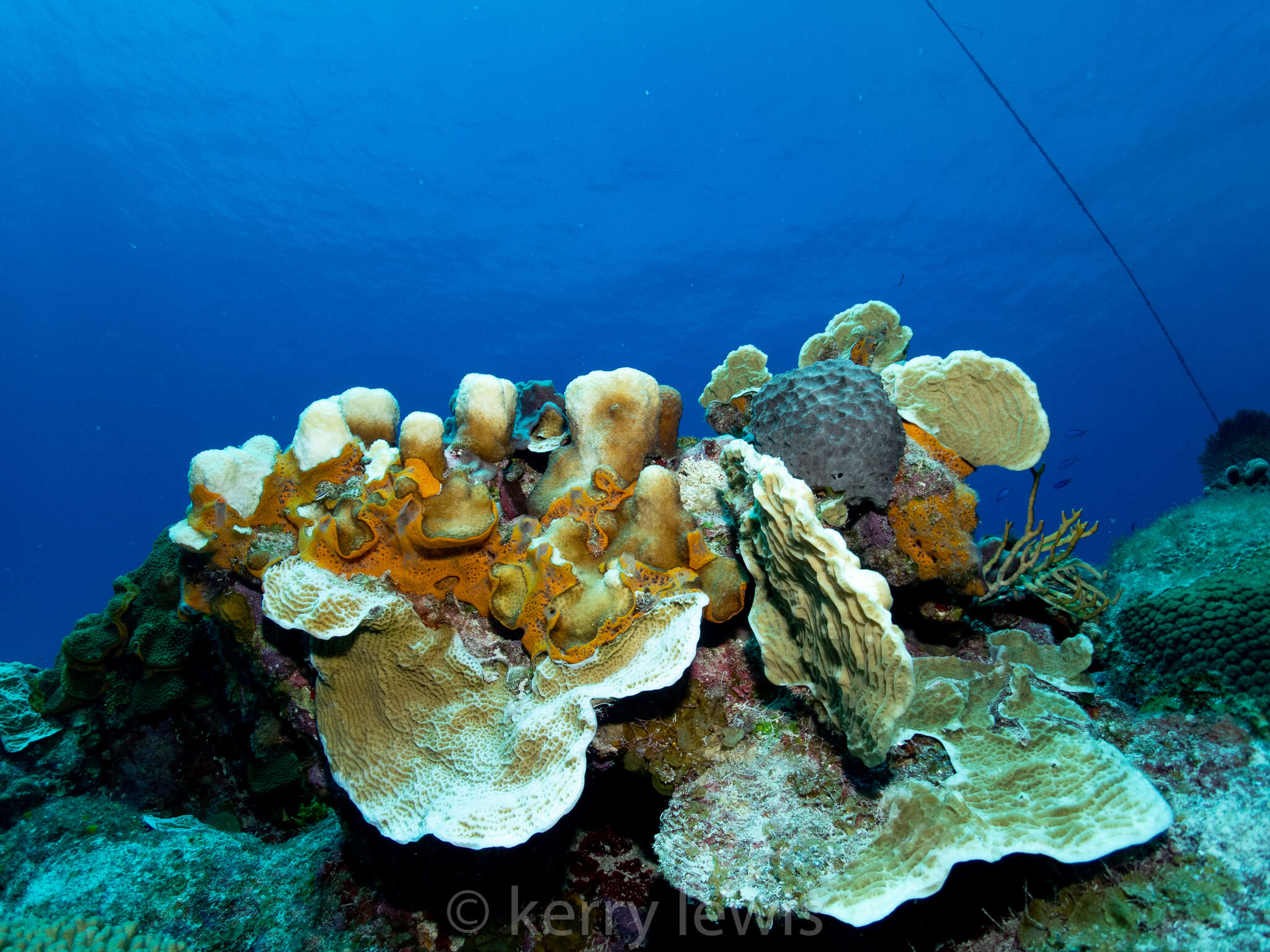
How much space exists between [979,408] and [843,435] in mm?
1143

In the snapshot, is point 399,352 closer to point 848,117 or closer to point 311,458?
point 848,117

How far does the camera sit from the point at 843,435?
9.54ft

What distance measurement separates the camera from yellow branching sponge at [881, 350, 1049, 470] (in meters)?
3.28

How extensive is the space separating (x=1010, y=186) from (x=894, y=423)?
5608 cm

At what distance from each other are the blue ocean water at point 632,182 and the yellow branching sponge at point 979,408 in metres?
46.5

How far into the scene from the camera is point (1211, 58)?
34031 millimetres

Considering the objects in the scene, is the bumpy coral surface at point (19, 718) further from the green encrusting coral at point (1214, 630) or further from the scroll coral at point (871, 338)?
the green encrusting coral at point (1214, 630)

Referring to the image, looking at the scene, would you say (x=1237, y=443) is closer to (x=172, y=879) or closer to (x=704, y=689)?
(x=704, y=689)

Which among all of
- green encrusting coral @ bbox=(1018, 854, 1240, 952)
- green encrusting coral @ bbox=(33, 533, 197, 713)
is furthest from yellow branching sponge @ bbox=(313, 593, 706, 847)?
green encrusting coral @ bbox=(33, 533, 197, 713)

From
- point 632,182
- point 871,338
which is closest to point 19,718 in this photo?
point 871,338

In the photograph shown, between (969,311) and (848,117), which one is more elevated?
(848,117)

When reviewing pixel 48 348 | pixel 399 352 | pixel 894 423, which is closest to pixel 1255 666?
pixel 894 423

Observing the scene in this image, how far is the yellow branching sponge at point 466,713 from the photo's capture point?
2238 mm

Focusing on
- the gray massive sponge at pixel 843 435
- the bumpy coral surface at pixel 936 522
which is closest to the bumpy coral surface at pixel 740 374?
the gray massive sponge at pixel 843 435
